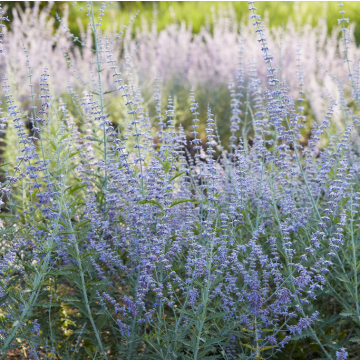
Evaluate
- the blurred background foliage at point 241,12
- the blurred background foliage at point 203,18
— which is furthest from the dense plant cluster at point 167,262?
the blurred background foliage at point 241,12

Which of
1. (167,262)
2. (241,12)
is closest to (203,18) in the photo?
(241,12)

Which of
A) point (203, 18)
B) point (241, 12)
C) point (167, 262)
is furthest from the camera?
point (241, 12)

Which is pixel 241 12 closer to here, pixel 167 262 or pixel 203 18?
pixel 203 18

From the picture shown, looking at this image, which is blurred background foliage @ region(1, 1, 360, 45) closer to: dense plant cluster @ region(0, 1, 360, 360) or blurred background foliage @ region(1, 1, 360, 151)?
blurred background foliage @ region(1, 1, 360, 151)

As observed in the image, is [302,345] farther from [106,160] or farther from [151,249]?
[106,160]

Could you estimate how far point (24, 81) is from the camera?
736 cm

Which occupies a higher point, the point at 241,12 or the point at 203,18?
the point at 241,12

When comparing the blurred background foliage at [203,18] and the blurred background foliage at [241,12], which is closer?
the blurred background foliage at [203,18]

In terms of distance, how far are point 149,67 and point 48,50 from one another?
1746mm

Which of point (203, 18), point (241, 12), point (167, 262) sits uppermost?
point (241, 12)

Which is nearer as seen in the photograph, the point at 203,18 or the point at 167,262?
the point at 167,262

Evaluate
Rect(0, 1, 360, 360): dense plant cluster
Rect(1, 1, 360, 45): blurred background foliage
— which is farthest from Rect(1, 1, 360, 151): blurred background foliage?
Rect(0, 1, 360, 360): dense plant cluster

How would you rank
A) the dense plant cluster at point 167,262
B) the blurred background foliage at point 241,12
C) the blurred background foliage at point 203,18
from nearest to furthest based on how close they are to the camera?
the dense plant cluster at point 167,262 → the blurred background foliage at point 203,18 → the blurred background foliage at point 241,12

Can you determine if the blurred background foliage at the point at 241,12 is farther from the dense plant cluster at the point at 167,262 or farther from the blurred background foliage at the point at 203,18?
the dense plant cluster at the point at 167,262
